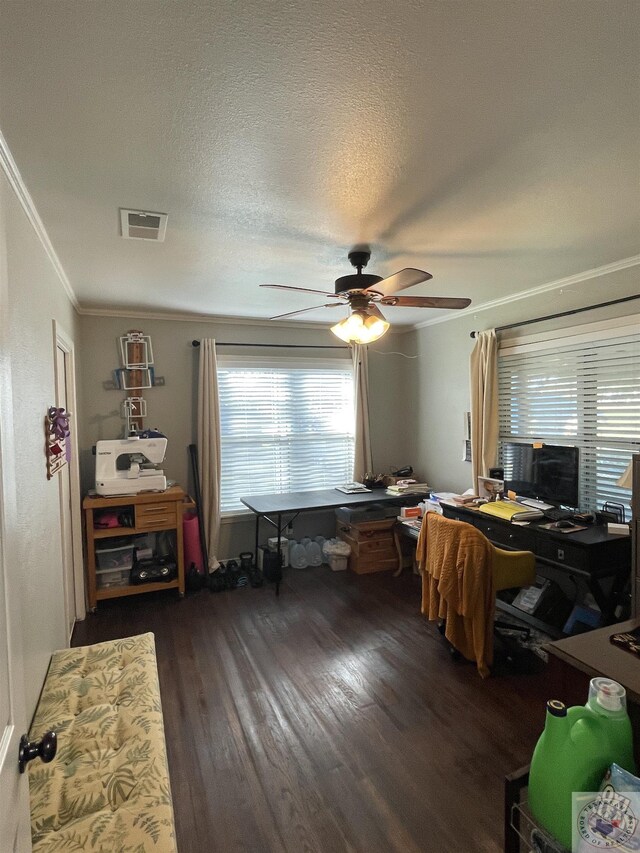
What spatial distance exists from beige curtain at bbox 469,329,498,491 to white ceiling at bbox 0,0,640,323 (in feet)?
4.31

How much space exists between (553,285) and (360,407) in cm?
224

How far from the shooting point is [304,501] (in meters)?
4.14

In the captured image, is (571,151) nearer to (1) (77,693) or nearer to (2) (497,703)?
(2) (497,703)

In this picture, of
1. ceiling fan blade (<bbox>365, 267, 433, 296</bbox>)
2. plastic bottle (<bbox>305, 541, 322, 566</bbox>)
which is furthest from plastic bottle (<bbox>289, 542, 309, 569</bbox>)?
ceiling fan blade (<bbox>365, 267, 433, 296</bbox>)

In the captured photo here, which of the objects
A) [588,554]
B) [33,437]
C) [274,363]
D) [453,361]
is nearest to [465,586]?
[588,554]

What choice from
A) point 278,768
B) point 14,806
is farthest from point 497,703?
point 14,806

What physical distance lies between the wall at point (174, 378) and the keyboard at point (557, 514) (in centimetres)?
239

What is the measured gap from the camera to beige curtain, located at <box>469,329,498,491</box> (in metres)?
3.83

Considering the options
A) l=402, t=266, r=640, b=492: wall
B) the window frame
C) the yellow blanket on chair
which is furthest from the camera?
the window frame

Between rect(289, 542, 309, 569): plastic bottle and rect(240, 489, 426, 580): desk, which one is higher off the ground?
rect(240, 489, 426, 580): desk

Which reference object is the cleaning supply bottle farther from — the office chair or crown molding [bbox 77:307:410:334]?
crown molding [bbox 77:307:410:334]

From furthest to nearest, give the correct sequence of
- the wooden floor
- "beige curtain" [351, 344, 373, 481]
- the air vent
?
"beige curtain" [351, 344, 373, 481], the air vent, the wooden floor

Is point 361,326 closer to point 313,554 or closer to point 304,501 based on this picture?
point 304,501

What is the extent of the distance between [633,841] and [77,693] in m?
1.87
